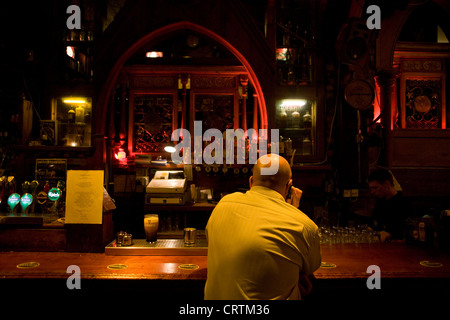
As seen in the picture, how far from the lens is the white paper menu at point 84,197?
9.55ft

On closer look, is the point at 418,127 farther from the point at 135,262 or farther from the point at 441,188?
the point at 135,262

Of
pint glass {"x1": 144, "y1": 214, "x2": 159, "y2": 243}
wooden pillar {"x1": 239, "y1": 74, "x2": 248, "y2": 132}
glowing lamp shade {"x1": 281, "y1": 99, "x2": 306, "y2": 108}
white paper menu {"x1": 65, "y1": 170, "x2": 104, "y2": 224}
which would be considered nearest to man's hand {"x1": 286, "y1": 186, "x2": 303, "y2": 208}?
pint glass {"x1": 144, "y1": 214, "x2": 159, "y2": 243}

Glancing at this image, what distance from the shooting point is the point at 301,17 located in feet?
17.3

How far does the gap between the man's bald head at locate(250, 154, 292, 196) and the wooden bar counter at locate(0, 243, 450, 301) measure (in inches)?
36.9

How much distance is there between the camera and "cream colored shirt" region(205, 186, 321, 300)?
162 cm

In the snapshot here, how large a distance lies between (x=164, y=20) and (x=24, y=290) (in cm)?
365

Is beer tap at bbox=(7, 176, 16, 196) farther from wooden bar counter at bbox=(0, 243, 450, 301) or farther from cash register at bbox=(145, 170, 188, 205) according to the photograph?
cash register at bbox=(145, 170, 188, 205)

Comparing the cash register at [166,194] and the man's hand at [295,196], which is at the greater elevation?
the man's hand at [295,196]

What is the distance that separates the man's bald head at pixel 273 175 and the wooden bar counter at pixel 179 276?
3.08 feet

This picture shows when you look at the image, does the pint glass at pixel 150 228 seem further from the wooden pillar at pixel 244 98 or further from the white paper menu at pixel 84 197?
the wooden pillar at pixel 244 98

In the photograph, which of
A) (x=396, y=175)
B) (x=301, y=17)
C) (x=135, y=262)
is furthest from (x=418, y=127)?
(x=135, y=262)

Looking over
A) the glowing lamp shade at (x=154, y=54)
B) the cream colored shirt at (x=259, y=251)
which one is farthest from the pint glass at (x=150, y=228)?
the glowing lamp shade at (x=154, y=54)

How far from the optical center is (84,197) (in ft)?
9.64

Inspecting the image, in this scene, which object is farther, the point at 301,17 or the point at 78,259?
the point at 301,17
